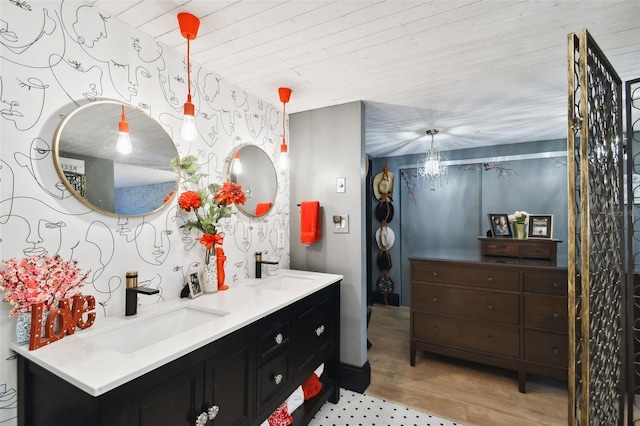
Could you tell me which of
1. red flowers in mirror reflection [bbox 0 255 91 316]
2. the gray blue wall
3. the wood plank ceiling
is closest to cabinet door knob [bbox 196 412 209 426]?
red flowers in mirror reflection [bbox 0 255 91 316]

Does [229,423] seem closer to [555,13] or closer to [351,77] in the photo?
[351,77]

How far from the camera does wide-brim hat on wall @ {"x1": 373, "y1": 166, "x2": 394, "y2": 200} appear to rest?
13.8 feet

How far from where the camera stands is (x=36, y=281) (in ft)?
3.41

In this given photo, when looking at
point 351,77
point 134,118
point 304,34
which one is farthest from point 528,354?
point 134,118

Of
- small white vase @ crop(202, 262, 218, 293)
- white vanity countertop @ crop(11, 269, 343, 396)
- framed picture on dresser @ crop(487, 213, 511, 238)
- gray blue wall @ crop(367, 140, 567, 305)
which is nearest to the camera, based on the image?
white vanity countertop @ crop(11, 269, 343, 396)

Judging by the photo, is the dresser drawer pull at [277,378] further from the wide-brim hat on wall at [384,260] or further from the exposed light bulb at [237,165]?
the wide-brim hat on wall at [384,260]

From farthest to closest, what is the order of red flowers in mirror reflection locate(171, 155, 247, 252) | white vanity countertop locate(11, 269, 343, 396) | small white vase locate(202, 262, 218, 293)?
small white vase locate(202, 262, 218, 293), red flowers in mirror reflection locate(171, 155, 247, 252), white vanity countertop locate(11, 269, 343, 396)

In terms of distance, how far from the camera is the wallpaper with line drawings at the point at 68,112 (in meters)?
1.08

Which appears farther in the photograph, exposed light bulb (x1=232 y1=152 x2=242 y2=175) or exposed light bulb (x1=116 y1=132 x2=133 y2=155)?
exposed light bulb (x1=232 y1=152 x2=242 y2=175)

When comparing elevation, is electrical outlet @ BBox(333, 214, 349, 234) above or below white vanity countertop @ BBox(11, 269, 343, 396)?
above

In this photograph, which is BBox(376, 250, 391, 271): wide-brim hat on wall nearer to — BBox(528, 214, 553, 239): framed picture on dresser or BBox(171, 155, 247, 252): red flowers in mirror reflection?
BBox(528, 214, 553, 239): framed picture on dresser

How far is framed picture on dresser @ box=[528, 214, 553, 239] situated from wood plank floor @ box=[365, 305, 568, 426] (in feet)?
4.01

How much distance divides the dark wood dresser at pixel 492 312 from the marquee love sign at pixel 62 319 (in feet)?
7.86

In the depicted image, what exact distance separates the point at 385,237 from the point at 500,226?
1652 mm
